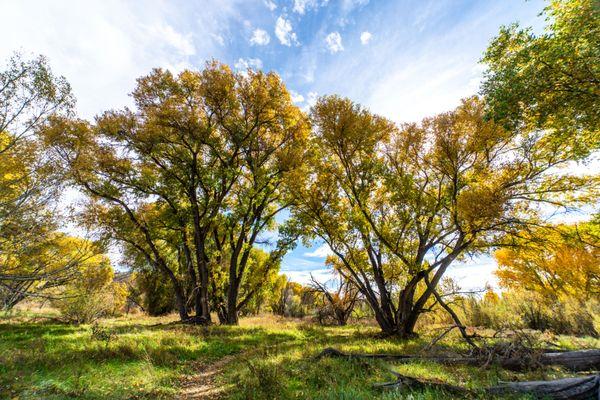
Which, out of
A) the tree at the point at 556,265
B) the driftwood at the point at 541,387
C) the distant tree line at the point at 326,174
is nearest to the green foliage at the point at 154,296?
the distant tree line at the point at 326,174

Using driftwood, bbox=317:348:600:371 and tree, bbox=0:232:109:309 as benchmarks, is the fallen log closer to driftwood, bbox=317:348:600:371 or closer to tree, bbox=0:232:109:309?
driftwood, bbox=317:348:600:371

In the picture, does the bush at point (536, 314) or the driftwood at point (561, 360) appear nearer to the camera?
the driftwood at point (561, 360)

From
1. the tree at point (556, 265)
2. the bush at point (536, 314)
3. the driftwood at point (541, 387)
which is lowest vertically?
the driftwood at point (541, 387)

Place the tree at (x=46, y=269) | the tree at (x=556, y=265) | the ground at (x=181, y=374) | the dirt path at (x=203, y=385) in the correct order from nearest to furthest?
the ground at (x=181, y=374) < the tree at (x=46, y=269) < the dirt path at (x=203, y=385) < the tree at (x=556, y=265)

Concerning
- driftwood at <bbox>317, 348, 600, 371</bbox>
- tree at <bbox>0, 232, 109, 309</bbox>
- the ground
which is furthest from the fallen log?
tree at <bbox>0, 232, 109, 309</bbox>

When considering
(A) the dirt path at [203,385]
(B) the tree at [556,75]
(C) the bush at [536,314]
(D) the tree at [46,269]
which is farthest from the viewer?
(C) the bush at [536,314]

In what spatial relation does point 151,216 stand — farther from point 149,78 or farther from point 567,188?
point 567,188

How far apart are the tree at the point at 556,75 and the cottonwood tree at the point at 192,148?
12.7 metres

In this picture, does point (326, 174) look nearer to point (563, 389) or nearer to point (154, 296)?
point (563, 389)

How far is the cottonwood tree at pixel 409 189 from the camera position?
11906 mm

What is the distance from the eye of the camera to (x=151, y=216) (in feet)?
65.1

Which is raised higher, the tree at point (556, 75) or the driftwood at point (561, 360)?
the tree at point (556, 75)

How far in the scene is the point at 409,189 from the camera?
1421cm

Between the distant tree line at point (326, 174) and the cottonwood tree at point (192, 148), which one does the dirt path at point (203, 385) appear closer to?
the distant tree line at point (326, 174)
